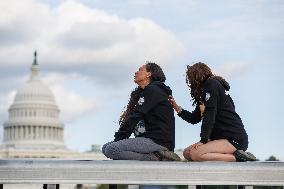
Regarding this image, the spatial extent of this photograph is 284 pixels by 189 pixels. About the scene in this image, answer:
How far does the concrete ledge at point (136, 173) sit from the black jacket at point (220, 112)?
4.34ft

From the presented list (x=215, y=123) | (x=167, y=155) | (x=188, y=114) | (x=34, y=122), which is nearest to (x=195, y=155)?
(x=167, y=155)

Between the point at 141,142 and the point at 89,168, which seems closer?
the point at 89,168

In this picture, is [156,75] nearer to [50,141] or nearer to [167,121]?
[167,121]

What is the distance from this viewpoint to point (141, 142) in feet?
25.7

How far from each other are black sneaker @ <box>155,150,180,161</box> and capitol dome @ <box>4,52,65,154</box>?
143523 millimetres

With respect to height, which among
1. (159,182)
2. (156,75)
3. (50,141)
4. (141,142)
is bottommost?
(159,182)

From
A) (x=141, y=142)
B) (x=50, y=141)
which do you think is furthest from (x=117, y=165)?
(x=50, y=141)

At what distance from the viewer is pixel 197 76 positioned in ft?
26.9

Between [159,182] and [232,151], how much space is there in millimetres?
1530

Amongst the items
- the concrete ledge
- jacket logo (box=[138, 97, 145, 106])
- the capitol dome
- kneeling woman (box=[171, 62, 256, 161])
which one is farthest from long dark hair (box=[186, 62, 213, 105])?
the capitol dome

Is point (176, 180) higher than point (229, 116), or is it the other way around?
point (229, 116)

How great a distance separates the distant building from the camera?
148625 mm

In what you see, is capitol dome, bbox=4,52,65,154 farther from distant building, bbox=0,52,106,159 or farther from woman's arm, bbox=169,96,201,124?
woman's arm, bbox=169,96,201,124

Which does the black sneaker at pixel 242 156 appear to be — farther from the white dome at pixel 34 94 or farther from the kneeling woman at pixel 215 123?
the white dome at pixel 34 94
